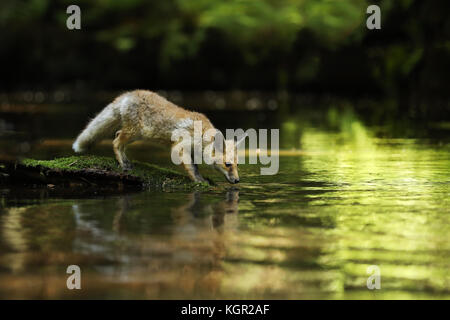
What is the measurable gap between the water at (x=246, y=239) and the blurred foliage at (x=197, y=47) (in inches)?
1003

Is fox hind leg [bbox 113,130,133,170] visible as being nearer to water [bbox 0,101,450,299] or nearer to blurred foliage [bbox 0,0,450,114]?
water [bbox 0,101,450,299]

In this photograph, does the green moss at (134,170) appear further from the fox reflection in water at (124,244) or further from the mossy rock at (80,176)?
the fox reflection in water at (124,244)

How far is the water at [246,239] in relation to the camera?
6.16 meters

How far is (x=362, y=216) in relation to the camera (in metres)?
8.91

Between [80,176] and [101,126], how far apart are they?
48.1 inches

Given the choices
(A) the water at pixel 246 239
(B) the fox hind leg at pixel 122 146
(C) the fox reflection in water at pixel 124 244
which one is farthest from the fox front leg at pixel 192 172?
(C) the fox reflection in water at pixel 124 244

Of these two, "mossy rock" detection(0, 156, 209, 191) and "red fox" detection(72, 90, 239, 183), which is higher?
"red fox" detection(72, 90, 239, 183)

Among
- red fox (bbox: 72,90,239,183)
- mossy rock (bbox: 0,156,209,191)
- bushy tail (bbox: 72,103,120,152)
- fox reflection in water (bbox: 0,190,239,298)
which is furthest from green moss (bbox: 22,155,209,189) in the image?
fox reflection in water (bbox: 0,190,239,298)

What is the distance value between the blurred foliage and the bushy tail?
959 inches

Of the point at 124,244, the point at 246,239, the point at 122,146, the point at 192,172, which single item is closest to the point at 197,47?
the point at 122,146

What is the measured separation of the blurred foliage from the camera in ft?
126

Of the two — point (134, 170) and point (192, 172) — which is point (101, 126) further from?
point (192, 172)

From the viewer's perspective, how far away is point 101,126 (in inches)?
472

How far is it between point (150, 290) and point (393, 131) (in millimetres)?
15909
